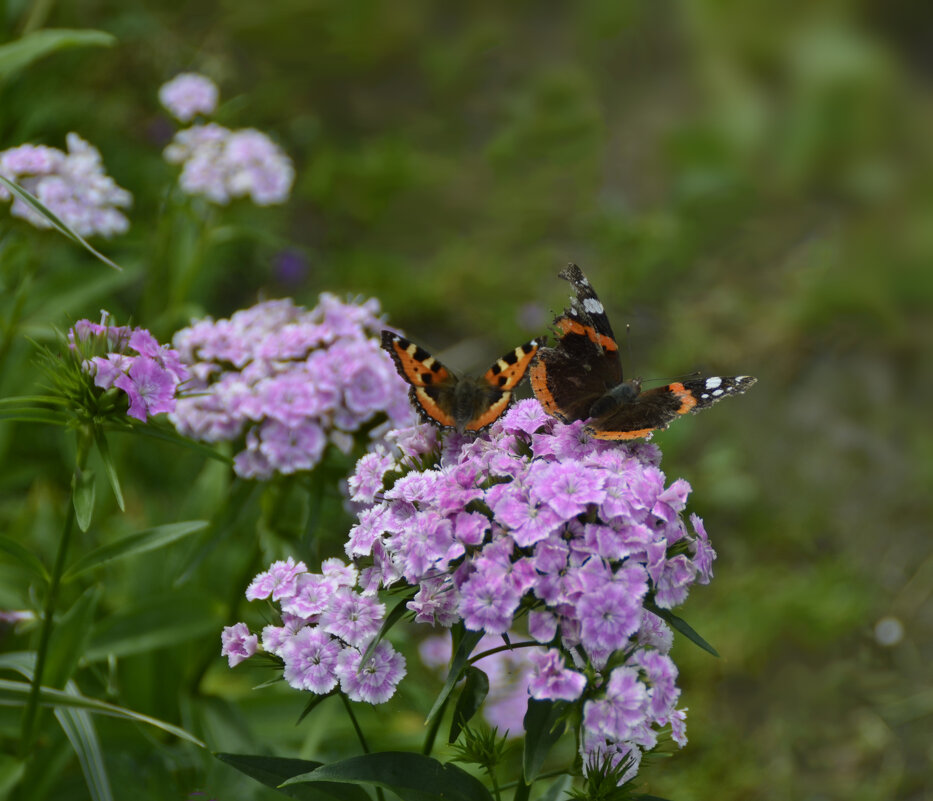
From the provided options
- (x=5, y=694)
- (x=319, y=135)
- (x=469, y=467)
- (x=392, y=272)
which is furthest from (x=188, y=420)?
(x=319, y=135)

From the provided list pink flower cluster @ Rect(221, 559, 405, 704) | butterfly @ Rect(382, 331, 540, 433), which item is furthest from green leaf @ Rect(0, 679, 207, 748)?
butterfly @ Rect(382, 331, 540, 433)

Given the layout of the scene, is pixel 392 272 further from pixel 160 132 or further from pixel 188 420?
pixel 188 420

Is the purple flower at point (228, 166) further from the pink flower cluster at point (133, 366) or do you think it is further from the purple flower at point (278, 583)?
the purple flower at point (278, 583)

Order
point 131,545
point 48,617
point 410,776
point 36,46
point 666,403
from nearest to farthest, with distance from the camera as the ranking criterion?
point 410,776 < point 48,617 < point 131,545 < point 666,403 < point 36,46

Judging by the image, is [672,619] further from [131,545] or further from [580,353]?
[131,545]

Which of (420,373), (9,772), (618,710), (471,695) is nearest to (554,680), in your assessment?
(618,710)

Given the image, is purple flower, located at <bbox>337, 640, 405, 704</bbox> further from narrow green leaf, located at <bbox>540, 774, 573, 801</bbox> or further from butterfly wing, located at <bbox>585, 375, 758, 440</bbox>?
butterfly wing, located at <bbox>585, 375, 758, 440</bbox>

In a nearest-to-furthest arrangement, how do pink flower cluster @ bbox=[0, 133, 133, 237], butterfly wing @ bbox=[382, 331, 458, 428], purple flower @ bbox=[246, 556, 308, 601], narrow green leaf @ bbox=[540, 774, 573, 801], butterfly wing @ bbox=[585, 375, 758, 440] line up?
purple flower @ bbox=[246, 556, 308, 601], narrow green leaf @ bbox=[540, 774, 573, 801], butterfly wing @ bbox=[585, 375, 758, 440], butterfly wing @ bbox=[382, 331, 458, 428], pink flower cluster @ bbox=[0, 133, 133, 237]
